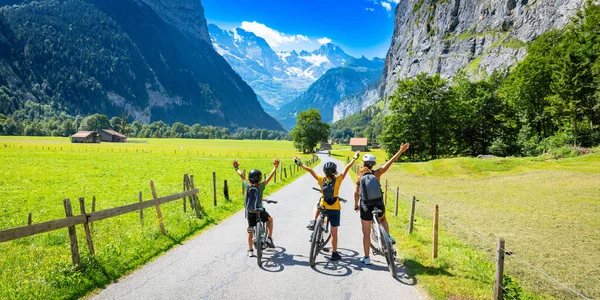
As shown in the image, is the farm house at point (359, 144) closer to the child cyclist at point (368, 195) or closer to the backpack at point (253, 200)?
the child cyclist at point (368, 195)

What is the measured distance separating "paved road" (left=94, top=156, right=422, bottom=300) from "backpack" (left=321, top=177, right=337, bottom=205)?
169 centimetres

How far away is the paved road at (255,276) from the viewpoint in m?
6.47

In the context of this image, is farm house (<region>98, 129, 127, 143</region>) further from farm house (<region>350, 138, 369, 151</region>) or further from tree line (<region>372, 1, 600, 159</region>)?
tree line (<region>372, 1, 600, 159</region>)

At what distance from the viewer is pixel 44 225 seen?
6688mm

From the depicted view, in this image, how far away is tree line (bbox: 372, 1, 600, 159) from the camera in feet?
157

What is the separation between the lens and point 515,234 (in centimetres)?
1255

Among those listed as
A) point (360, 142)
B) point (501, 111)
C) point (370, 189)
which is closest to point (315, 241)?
point (370, 189)

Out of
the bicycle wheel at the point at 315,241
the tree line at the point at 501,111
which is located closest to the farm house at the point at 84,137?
the tree line at the point at 501,111

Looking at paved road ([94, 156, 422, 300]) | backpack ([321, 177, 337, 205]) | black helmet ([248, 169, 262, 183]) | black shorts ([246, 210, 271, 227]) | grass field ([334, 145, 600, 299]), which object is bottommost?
grass field ([334, 145, 600, 299])

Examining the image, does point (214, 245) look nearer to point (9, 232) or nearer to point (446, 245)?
point (9, 232)

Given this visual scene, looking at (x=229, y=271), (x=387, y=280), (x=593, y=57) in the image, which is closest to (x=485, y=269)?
(x=387, y=280)

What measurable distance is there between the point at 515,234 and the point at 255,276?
36.1 ft

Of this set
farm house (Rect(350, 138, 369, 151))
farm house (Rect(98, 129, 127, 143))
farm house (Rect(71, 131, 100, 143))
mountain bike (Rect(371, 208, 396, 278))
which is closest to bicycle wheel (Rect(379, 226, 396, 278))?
mountain bike (Rect(371, 208, 396, 278))

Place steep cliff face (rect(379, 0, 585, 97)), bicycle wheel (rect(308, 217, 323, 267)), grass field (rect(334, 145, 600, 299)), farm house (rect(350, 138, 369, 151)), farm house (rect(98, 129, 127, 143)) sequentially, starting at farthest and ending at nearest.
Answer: farm house (rect(98, 129, 127, 143))
farm house (rect(350, 138, 369, 151))
steep cliff face (rect(379, 0, 585, 97))
bicycle wheel (rect(308, 217, 323, 267))
grass field (rect(334, 145, 600, 299))
